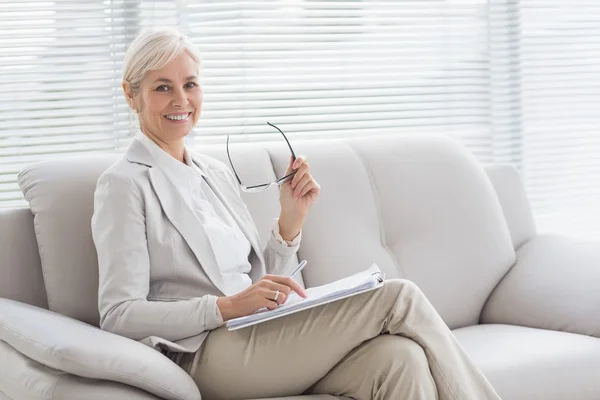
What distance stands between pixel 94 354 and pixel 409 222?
1237 millimetres

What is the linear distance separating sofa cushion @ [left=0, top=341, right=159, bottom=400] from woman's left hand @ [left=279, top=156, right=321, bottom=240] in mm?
689

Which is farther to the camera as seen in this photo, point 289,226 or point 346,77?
point 346,77

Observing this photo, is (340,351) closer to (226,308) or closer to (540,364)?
(226,308)

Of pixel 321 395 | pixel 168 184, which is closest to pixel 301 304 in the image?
pixel 321 395

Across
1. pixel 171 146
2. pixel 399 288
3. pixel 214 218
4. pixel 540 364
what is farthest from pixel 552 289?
pixel 171 146

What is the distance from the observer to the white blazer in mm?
1925

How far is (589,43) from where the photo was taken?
3666 mm

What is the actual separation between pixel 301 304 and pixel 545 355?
714 mm

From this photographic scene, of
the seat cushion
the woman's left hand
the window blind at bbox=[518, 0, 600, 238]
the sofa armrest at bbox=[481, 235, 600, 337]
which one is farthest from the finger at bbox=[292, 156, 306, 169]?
A: the window blind at bbox=[518, 0, 600, 238]

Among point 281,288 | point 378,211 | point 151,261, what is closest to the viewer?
point 281,288

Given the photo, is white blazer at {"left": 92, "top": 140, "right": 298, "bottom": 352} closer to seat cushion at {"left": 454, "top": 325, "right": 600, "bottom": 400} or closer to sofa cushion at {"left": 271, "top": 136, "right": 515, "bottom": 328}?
sofa cushion at {"left": 271, "top": 136, "right": 515, "bottom": 328}

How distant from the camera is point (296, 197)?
88.7 inches

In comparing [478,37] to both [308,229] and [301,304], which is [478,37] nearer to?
[308,229]

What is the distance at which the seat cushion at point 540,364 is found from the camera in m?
2.10
